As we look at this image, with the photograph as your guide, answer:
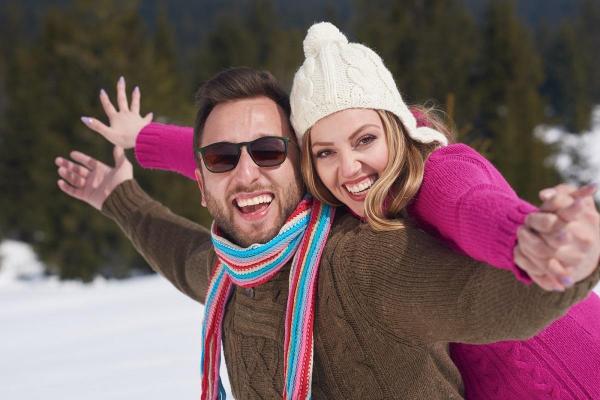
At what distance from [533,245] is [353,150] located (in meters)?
0.91

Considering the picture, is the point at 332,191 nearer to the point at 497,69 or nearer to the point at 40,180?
the point at 40,180

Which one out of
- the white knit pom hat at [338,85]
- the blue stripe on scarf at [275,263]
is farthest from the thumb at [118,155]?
the blue stripe on scarf at [275,263]

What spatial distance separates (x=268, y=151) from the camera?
2258 mm

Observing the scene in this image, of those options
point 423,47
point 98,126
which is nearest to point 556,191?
point 98,126

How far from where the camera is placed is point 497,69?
82.2 feet

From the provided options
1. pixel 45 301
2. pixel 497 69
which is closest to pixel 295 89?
pixel 45 301

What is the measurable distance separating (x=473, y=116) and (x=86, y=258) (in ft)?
44.2

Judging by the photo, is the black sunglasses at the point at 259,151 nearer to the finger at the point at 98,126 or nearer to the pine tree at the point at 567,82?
the finger at the point at 98,126

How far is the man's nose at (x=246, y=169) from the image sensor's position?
2254 mm

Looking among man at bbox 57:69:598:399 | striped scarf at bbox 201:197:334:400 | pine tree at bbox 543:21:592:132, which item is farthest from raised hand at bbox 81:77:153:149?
pine tree at bbox 543:21:592:132

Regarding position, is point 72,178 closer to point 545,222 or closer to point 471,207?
point 471,207

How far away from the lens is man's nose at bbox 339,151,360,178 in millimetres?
2068

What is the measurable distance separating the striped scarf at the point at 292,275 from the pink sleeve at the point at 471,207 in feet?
1.04

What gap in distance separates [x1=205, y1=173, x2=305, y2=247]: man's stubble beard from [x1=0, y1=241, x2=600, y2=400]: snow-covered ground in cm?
138
